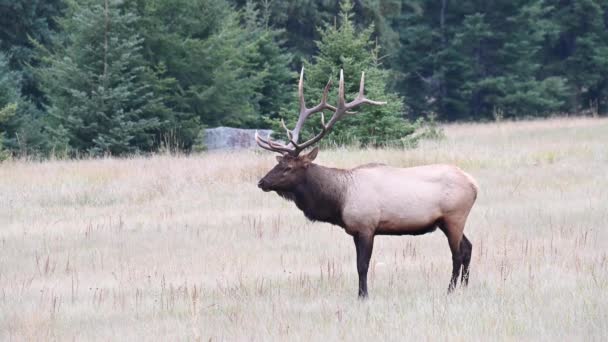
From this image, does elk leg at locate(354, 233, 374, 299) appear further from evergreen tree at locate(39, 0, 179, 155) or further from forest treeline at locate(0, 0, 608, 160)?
evergreen tree at locate(39, 0, 179, 155)

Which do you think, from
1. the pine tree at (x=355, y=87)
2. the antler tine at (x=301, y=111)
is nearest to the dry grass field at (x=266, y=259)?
the antler tine at (x=301, y=111)

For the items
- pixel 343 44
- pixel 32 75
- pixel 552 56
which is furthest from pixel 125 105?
pixel 552 56

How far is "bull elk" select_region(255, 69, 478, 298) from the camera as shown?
8031mm

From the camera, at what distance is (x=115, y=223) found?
12.1m

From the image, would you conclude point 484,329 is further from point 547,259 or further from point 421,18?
point 421,18

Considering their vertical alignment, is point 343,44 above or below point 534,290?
above

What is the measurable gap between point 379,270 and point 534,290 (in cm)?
189

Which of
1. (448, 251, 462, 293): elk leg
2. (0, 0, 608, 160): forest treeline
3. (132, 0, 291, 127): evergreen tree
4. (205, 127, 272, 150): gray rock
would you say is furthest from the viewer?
(132, 0, 291, 127): evergreen tree

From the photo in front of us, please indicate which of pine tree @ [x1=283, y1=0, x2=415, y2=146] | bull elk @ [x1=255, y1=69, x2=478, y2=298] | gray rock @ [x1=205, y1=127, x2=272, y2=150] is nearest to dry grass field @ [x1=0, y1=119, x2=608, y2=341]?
bull elk @ [x1=255, y1=69, x2=478, y2=298]

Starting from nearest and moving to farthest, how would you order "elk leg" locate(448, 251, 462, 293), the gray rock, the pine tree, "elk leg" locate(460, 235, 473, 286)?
"elk leg" locate(448, 251, 462, 293) → "elk leg" locate(460, 235, 473, 286) → the pine tree → the gray rock

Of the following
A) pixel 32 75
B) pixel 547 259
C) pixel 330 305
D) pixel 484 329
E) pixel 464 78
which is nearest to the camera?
pixel 484 329

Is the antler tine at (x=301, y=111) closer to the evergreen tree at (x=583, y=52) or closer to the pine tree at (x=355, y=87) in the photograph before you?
the pine tree at (x=355, y=87)

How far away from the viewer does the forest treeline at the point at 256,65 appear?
66.8 ft

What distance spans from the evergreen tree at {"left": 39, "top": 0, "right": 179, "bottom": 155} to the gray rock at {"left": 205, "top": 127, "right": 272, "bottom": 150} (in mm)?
1749
